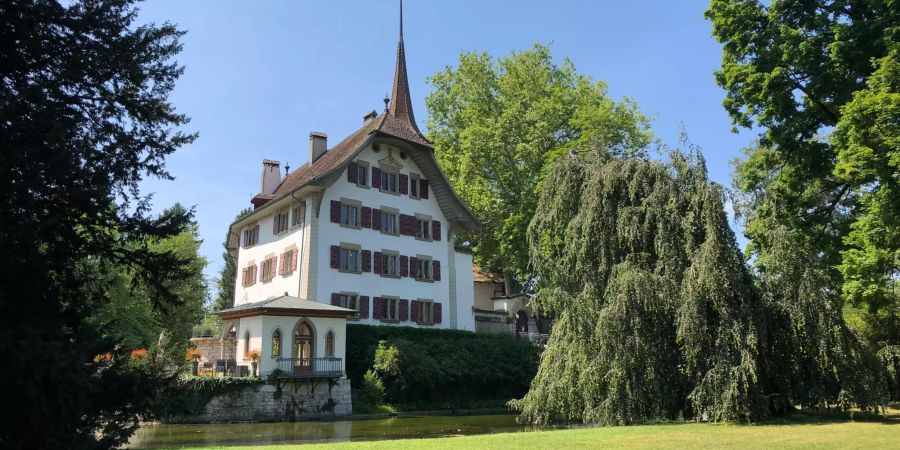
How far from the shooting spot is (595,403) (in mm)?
17656

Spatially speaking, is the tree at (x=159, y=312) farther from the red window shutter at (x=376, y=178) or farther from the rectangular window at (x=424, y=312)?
the rectangular window at (x=424, y=312)

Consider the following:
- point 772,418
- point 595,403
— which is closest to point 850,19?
point 772,418

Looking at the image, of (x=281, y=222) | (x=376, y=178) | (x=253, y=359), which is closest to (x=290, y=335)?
(x=253, y=359)

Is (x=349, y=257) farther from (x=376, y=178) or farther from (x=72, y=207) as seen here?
(x=72, y=207)

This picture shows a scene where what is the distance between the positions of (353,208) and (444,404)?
1065 centimetres

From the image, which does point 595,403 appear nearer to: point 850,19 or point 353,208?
point 850,19

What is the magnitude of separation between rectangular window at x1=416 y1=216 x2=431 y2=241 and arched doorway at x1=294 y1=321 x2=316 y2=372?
9464 millimetres

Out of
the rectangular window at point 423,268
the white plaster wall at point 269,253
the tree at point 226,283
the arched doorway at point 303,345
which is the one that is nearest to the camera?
the arched doorway at point 303,345

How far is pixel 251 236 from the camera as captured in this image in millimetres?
39406

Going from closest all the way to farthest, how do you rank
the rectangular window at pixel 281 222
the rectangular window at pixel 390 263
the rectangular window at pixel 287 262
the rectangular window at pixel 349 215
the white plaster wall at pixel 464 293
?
the rectangular window at pixel 287 262
the rectangular window at pixel 349 215
the rectangular window at pixel 390 263
the rectangular window at pixel 281 222
the white plaster wall at pixel 464 293

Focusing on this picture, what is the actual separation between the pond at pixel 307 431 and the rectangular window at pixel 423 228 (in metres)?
12.0

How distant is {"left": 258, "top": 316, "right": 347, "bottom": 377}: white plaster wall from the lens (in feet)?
91.1

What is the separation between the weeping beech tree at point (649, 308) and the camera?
16469 mm

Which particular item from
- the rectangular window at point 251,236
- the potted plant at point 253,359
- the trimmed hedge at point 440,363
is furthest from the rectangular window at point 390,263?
the potted plant at point 253,359
